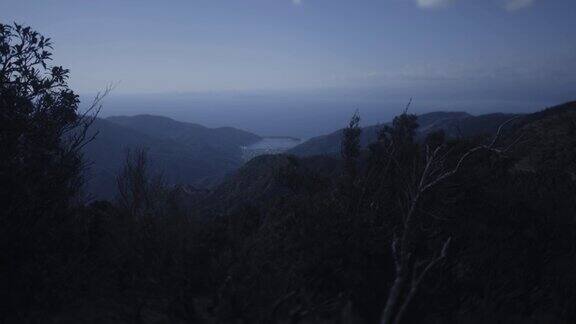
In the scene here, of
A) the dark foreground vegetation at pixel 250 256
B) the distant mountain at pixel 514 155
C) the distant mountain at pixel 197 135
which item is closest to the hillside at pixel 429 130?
the distant mountain at pixel 514 155

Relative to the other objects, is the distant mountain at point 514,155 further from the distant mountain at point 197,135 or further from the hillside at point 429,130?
the distant mountain at point 197,135

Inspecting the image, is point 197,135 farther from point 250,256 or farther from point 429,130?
point 250,256

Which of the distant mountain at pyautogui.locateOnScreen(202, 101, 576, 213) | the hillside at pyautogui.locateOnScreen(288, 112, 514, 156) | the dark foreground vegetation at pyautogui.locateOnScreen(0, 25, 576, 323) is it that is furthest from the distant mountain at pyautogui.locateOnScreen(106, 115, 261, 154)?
the dark foreground vegetation at pyautogui.locateOnScreen(0, 25, 576, 323)

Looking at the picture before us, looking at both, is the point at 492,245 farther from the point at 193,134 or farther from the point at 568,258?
the point at 193,134

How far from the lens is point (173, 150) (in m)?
136

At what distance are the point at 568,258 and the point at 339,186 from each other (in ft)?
17.3

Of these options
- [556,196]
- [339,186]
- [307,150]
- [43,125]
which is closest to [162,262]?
[43,125]

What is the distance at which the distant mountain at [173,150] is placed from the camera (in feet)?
290

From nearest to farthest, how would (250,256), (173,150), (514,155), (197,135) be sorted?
(250,256) → (514,155) → (173,150) → (197,135)

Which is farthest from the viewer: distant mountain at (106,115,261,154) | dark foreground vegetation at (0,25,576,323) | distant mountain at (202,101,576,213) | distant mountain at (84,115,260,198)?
distant mountain at (106,115,261,154)

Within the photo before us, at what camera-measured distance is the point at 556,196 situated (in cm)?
1099

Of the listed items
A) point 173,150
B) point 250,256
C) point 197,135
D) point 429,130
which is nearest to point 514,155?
point 250,256

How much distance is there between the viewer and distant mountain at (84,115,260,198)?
8854 cm

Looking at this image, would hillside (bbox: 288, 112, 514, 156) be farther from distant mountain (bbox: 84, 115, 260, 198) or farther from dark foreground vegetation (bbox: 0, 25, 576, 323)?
dark foreground vegetation (bbox: 0, 25, 576, 323)
